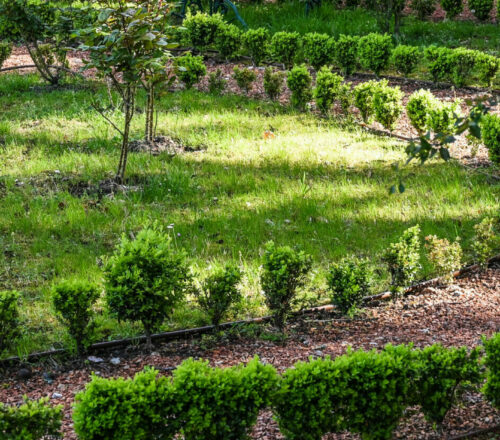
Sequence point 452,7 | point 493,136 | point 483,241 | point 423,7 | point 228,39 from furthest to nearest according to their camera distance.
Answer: point 423,7
point 452,7
point 228,39
point 493,136
point 483,241

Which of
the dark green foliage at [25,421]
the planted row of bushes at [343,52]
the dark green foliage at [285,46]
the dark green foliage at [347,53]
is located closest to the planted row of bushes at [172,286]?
the dark green foliage at [25,421]

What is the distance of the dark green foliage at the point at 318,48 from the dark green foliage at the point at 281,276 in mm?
7398

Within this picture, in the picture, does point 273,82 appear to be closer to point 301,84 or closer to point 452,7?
point 301,84

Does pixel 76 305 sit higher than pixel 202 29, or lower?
lower

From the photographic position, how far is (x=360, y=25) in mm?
13875

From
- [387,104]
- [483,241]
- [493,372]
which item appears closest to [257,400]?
[493,372]

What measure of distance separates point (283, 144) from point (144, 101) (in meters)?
2.75

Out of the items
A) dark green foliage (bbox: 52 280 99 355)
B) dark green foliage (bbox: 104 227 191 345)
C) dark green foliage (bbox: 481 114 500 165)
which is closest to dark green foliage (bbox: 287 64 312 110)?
dark green foliage (bbox: 481 114 500 165)

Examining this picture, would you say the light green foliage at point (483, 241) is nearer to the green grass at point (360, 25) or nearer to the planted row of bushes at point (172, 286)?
the planted row of bushes at point (172, 286)

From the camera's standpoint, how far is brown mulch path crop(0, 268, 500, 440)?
3.84 meters

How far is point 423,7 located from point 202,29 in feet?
18.7

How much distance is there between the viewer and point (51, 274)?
18.2 ft

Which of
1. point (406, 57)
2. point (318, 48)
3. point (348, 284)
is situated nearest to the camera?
point (348, 284)

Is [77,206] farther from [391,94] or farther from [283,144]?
[391,94]
